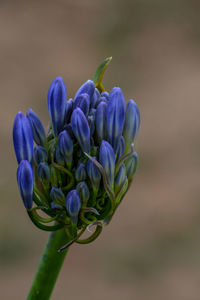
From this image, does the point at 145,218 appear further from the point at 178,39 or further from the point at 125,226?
the point at 178,39

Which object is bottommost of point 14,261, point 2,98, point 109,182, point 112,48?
point 14,261

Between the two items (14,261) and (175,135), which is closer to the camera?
(14,261)

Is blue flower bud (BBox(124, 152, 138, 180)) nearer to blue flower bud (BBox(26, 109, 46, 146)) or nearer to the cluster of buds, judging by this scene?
the cluster of buds

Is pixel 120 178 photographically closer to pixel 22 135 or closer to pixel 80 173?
pixel 80 173

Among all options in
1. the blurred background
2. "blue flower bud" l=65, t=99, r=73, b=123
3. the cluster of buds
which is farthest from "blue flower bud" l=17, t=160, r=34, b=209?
the blurred background

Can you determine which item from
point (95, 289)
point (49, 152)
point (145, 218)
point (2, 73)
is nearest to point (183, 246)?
point (145, 218)

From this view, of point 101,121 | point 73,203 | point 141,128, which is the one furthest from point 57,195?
point 141,128
